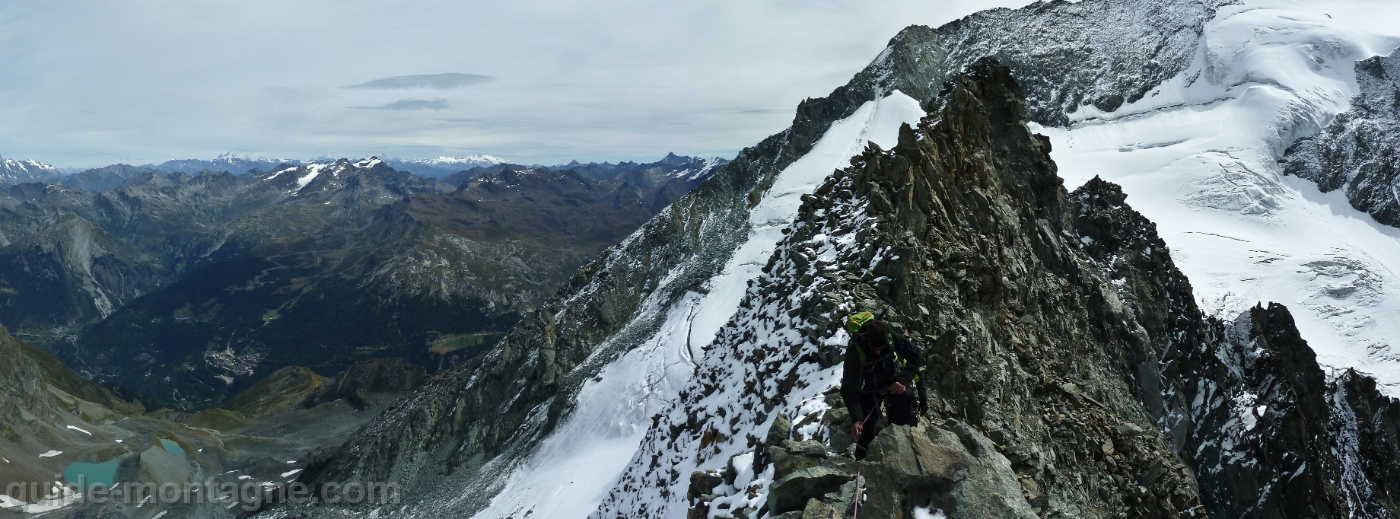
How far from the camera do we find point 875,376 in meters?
12.8

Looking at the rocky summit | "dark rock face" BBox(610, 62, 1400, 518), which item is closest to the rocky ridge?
the rocky summit

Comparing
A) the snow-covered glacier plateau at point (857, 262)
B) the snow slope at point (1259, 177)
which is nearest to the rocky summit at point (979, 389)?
the snow-covered glacier plateau at point (857, 262)

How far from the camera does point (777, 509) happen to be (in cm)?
1324

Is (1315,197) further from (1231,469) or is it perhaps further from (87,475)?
(87,475)

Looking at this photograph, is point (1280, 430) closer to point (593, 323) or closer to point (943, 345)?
point (943, 345)

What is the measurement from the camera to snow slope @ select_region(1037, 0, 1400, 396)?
269 ft

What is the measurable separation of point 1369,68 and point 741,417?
147418 mm

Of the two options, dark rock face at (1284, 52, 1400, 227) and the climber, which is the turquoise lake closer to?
the climber

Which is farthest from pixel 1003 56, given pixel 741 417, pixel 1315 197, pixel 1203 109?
pixel 741 417

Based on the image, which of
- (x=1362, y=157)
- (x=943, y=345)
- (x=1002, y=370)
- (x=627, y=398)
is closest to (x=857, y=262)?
(x=943, y=345)

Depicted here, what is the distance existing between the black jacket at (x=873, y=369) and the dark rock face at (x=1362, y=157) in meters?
127

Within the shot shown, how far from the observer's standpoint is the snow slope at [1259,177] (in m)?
81.9

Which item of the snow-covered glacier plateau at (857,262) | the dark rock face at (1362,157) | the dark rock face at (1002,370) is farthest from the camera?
the dark rock face at (1362,157)

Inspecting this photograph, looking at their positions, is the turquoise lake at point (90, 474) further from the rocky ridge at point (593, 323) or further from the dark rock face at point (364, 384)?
the dark rock face at point (364, 384)
